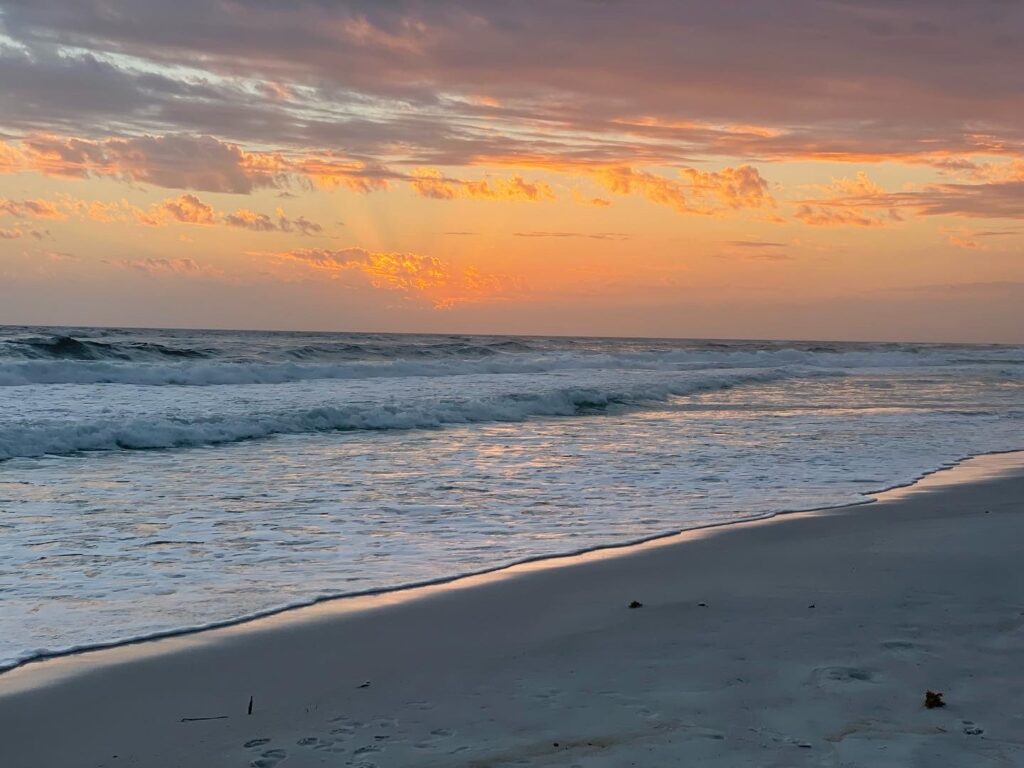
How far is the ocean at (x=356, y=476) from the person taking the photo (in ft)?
17.8

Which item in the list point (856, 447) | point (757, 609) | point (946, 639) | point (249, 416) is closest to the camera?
point (946, 639)

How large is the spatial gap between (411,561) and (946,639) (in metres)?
3.07

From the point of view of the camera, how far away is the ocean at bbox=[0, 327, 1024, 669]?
5434mm

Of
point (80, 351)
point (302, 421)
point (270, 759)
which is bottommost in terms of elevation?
point (302, 421)

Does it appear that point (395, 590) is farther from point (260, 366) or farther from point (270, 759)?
point (260, 366)

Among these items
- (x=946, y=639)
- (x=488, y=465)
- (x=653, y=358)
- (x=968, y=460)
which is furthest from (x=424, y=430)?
(x=653, y=358)

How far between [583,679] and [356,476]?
21.2 ft

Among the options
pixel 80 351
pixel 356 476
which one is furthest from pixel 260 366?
pixel 356 476

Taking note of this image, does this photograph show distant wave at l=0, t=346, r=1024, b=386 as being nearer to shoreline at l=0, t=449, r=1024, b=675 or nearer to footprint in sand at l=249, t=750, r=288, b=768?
shoreline at l=0, t=449, r=1024, b=675

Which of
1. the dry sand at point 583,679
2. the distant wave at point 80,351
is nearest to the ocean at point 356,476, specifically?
the dry sand at point 583,679

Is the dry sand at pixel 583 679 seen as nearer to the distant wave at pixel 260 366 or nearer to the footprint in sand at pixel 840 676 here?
the footprint in sand at pixel 840 676

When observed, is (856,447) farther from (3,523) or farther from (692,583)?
(3,523)

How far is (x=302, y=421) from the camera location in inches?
586

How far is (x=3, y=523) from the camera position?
23.2ft
